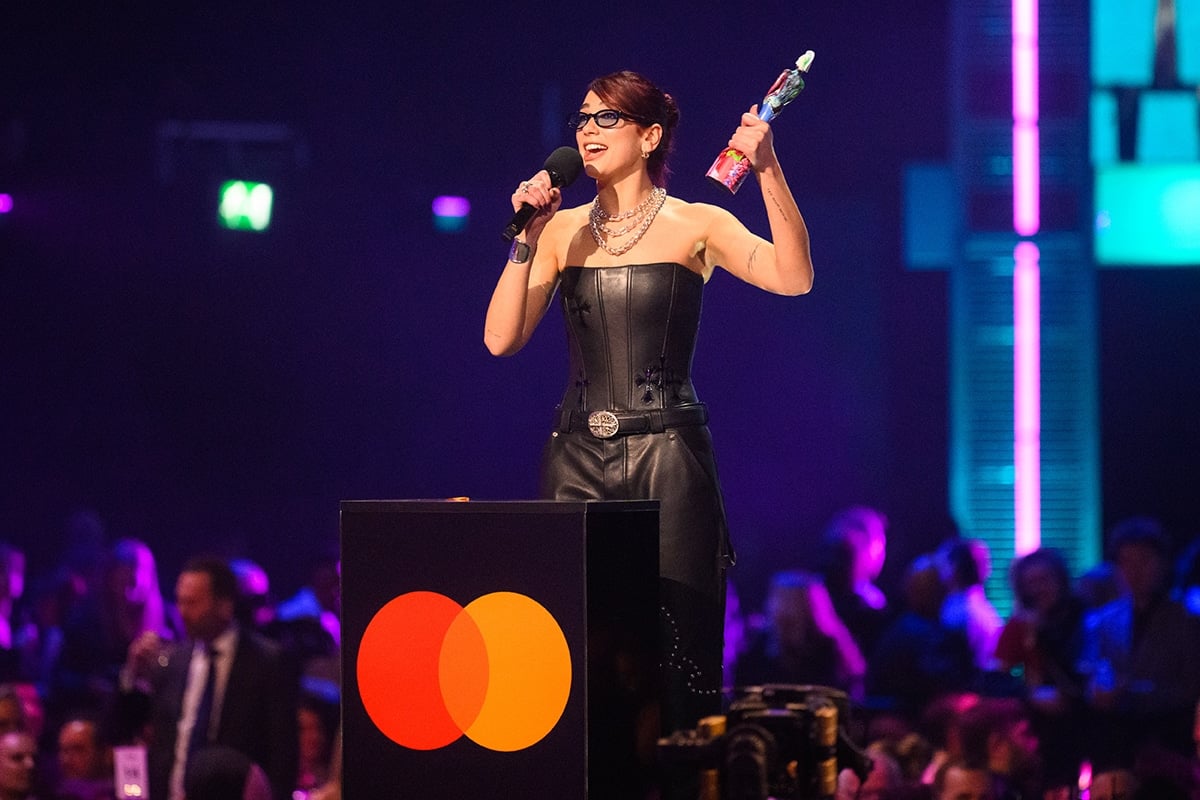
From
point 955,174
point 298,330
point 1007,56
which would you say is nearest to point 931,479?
point 955,174

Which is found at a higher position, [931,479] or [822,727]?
[931,479]

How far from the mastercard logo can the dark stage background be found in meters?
5.18

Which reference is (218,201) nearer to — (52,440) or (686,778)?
(52,440)

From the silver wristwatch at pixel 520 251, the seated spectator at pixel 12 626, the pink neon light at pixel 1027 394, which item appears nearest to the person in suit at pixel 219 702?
the seated spectator at pixel 12 626

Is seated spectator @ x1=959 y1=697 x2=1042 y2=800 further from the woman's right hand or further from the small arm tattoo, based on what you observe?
the woman's right hand

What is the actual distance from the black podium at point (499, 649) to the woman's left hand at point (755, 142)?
0.70 m

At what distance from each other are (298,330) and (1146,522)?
486 cm

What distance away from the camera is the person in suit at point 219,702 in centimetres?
471

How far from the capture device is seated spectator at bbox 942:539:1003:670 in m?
6.01

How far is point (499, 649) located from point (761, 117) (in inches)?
45.2

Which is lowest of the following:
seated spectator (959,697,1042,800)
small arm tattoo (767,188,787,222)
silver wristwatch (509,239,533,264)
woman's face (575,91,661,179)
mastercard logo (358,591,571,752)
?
seated spectator (959,697,1042,800)

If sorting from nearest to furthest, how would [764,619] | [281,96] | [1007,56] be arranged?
[764,619] → [1007,56] → [281,96]

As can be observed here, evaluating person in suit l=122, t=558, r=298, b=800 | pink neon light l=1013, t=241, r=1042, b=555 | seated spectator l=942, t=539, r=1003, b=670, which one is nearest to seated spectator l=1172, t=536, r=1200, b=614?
seated spectator l=942, t=539, r=1003, b=670

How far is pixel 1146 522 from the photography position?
5.46 metres
